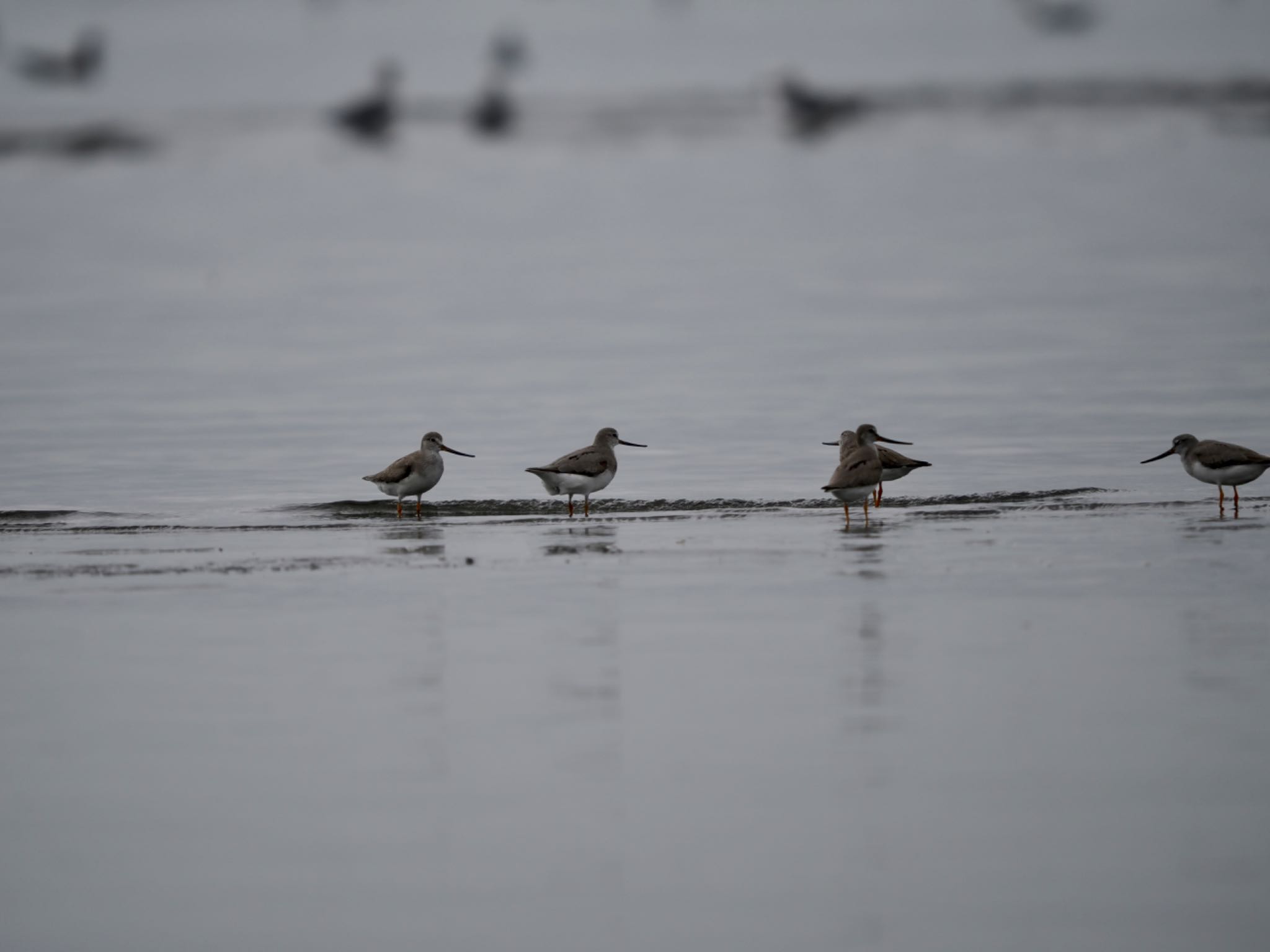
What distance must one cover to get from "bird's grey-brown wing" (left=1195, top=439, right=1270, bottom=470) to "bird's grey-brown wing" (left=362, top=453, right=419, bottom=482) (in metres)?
6.76

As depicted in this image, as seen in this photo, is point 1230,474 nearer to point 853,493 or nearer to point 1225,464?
point 1225,464

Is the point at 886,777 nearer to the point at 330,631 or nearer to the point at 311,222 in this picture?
the point at 330,631

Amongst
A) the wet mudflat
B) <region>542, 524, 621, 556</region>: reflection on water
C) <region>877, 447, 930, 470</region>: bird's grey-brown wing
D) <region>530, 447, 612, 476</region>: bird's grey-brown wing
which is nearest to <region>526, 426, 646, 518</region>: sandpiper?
<region>530, 447, 612, 476</region>: bird's grey-brown wing

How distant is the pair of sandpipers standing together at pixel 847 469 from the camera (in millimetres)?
15109

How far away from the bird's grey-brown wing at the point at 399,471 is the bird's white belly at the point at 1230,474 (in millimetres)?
6707

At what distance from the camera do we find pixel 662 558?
13.3 m

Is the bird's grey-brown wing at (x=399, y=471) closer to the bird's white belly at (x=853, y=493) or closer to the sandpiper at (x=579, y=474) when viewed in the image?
the sandpiper at (x=579, y=474)

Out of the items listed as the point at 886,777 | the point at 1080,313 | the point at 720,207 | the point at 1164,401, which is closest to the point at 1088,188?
the point at 720,207

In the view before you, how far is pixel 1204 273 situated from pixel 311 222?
38.5 meters

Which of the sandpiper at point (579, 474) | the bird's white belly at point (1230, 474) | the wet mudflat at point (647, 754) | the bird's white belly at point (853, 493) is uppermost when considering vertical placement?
the sandpiper at point (579, 474)

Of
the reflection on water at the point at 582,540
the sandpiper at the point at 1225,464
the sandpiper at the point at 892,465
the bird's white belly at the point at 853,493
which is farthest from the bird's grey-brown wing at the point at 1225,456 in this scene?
the reflection on water at the point at 582,540

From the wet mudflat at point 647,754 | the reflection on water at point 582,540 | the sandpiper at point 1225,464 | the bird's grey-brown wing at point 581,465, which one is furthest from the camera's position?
the bird's grey-brown wing at point 581,465

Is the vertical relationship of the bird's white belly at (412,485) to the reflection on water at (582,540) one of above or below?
above

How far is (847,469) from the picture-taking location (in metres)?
15.2
